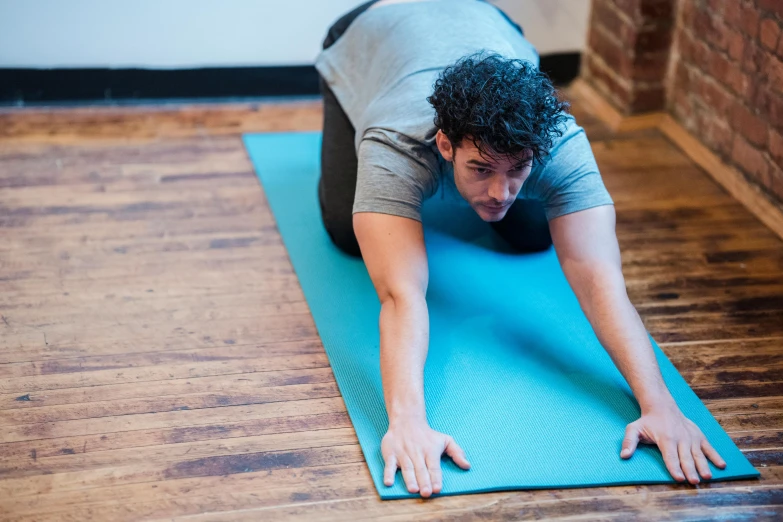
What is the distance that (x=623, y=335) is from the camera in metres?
1.90

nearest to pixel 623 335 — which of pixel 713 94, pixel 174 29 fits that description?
pixel 713 94

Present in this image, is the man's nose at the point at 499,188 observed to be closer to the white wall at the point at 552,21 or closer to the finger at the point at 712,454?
the finger at the point at 712,454

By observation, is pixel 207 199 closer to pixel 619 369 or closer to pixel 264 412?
pixel 264 412

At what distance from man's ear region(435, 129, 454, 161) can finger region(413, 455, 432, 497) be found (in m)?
0.64

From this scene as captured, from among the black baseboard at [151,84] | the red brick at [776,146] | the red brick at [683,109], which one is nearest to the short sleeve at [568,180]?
the red brick at [776,146]

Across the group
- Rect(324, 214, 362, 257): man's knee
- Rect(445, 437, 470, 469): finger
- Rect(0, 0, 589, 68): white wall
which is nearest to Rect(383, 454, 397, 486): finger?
Rect(445, 437, 470, 469): finger

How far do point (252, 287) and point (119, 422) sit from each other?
612 mm

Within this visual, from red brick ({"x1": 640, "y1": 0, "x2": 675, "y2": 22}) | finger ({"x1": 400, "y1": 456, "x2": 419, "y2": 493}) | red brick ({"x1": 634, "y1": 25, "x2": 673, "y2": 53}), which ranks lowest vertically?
finger ({"x1": 400, "y1": 456, "x2": 419, "y2": 493})

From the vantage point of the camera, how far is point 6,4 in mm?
3213

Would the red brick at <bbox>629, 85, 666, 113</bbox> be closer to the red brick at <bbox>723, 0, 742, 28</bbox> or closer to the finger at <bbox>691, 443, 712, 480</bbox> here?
the red brick at <bbox>723, 0, 742, 28</bbox>

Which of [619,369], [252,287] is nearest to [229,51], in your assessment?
[252,287]

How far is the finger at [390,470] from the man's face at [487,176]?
22.0 inches

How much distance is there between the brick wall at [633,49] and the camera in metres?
3.20

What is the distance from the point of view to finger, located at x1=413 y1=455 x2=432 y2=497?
169cm
